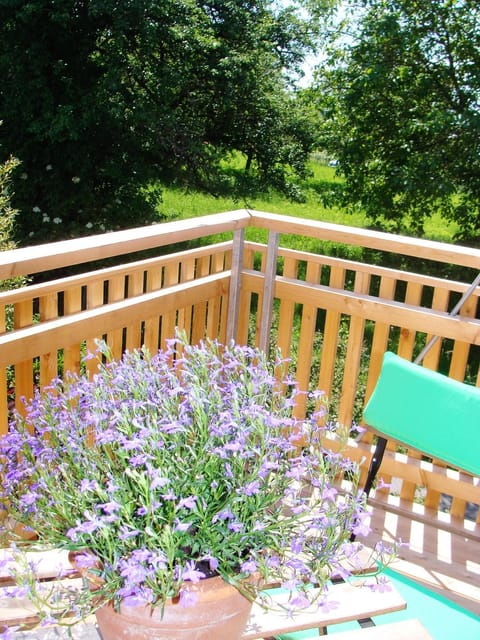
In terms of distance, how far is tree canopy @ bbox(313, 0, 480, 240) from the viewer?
6707mm

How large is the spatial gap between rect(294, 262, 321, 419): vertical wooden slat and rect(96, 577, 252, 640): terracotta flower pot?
1.76 meters

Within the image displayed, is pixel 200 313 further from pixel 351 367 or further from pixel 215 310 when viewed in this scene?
pixel 351 367

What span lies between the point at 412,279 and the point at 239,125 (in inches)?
246

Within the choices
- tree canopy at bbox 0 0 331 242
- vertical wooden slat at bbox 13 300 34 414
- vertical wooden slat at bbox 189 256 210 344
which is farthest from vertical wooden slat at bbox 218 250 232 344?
tree canopy at bbox 0 0 331 242

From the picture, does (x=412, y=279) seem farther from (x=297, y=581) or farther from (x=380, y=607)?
(x=297, y=581)

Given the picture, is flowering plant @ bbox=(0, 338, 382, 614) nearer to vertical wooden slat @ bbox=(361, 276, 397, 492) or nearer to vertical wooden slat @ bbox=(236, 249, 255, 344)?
vertical wooden slat @ bbox=(361, 276, 397, 492)

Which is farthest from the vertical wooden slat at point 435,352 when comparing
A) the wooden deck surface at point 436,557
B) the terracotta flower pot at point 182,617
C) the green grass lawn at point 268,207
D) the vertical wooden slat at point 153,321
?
the green grass lawn at point 268,207

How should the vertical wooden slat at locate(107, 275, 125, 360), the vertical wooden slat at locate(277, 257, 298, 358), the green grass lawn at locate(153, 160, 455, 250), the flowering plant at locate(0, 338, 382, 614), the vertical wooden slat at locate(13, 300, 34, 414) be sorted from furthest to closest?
the green grass lawn at locate(153, 160, 455, 250), the vertical wooden slat at locate(277, 257, 298, 358), the vertical wooden slat at locate(107, 275, 125, 360), the vertical wooden slat at locate(13, 300, 34, 414), the flowering plant at locate(0, 338, 382, 614)

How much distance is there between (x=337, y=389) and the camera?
531 centimetres

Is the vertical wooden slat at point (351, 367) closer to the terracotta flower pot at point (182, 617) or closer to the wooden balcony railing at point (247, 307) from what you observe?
the wooden balcony railing at point (247, 307)

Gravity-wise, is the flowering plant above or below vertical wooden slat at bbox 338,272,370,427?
above

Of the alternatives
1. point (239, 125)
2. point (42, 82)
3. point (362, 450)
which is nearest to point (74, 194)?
point (42, 82)

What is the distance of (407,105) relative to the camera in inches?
277

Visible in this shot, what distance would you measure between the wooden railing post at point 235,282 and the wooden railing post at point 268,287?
4.3 inches
